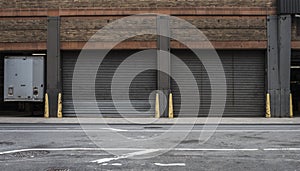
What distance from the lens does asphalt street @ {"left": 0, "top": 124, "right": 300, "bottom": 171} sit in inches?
289

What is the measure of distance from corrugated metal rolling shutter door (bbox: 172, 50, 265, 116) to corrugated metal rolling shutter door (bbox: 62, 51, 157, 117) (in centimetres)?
143

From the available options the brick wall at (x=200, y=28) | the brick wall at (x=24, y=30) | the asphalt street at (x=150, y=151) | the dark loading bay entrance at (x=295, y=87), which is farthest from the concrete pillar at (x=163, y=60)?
the dark loading bay entrance at (x=295, y=87)

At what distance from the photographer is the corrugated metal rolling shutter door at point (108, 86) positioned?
2011 centimetres

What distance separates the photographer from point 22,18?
2003cm

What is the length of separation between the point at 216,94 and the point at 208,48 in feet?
8.07

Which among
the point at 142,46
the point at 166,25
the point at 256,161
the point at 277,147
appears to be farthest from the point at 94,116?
the point at 256,161

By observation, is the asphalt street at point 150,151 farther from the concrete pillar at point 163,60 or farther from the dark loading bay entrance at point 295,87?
the dark loading bay entrance at point 295,87

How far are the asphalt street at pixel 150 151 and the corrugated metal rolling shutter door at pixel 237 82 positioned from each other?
7.59m

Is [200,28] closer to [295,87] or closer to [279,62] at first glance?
[279,62]

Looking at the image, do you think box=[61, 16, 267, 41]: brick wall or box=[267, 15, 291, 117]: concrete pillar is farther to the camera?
box=[61, 16, 267, 41]: brick wall

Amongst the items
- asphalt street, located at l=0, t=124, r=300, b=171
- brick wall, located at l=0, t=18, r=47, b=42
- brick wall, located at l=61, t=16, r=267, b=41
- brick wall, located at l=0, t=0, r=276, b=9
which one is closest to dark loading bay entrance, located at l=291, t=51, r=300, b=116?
brick wall, located at l=61, t=16, r=267, b=41

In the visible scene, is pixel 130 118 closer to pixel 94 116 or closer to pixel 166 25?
pixel 94 116

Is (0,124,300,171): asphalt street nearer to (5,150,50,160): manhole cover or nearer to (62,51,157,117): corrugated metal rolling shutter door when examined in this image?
(5,150,50,160): manhole cover

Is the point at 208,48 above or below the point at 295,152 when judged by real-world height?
above
